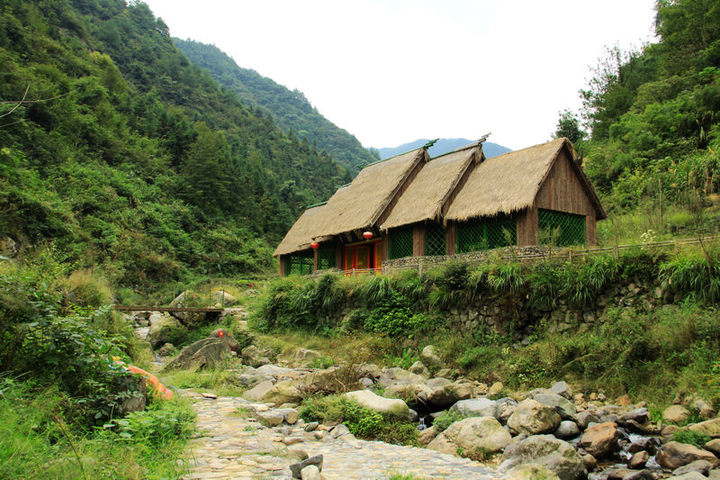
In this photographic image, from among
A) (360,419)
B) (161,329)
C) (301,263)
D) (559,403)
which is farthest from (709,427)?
(301,263)

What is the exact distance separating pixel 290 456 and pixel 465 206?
36.2ft

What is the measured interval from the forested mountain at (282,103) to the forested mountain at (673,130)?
48767mm

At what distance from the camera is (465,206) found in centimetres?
1510

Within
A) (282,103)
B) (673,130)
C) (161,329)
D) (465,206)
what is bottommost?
(161,329)

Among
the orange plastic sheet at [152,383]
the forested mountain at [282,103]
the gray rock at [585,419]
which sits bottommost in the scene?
the gray rock at [585,419]

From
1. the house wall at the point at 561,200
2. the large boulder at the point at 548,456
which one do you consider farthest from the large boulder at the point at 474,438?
the house wall at the point at 561,200

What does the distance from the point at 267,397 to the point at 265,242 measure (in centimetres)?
3169

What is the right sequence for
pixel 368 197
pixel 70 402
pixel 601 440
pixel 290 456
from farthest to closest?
pixel 368 197 → pixel 601 440 → pixel 290 456 → pixel 70 402

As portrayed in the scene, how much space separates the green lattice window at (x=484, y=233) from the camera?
46.9 ft

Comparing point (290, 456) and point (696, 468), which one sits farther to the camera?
point (290, 456)

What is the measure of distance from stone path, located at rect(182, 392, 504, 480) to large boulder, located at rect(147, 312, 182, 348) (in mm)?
12811

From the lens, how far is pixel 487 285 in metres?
11.8

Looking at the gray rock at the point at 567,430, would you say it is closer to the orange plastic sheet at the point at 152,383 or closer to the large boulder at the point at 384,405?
the large boulder at the point at 384,405

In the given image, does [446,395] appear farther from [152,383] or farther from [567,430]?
[152,383]
